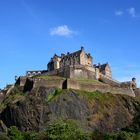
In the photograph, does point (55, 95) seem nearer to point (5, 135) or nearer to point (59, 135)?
point (5, 135)

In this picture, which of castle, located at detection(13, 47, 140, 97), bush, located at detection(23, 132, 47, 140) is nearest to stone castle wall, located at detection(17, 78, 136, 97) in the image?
castle, located at detection(13, 47, 140, 97)

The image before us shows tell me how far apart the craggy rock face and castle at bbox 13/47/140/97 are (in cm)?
319

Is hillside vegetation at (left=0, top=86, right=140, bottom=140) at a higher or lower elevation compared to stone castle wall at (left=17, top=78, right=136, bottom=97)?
lower

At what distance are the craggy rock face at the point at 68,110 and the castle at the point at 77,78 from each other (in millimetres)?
3188

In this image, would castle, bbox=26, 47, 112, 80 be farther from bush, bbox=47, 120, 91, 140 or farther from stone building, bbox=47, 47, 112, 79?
bush, bbox=47, 120, 91, 140

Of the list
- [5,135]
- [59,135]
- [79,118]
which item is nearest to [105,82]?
[79,118]

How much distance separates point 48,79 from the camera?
101m

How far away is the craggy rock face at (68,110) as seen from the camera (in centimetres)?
8975

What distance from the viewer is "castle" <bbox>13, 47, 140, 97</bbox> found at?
99875 mm

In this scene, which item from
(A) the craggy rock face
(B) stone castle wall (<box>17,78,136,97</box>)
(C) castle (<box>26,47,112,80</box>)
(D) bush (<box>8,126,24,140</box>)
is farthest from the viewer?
(C) castle (<box>26,47,112,80</box>)

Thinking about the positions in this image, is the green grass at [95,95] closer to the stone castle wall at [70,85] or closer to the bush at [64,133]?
the stone castle wall at [70,85]

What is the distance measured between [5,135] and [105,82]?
37438 millimetres

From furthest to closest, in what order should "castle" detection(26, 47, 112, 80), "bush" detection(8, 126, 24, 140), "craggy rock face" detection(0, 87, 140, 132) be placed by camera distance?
"castle" detection(26, 47, 112, 80), "craggy rock face" detection(0, 87, 140, 132), "bush" detection(8, 126, 24, 140)

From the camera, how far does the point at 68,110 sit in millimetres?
92250
